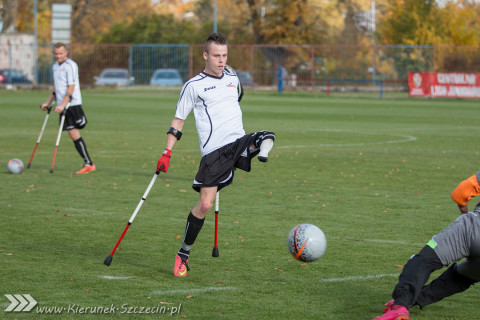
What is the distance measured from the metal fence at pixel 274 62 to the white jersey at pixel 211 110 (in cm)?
4391

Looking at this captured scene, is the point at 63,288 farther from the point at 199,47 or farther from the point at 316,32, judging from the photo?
the point at 316,32

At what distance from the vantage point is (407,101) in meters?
44.9

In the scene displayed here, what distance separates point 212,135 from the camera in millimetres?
7547

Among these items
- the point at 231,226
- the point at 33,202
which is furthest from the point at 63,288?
the point at 33,202

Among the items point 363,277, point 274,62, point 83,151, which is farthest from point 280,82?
point 363,277

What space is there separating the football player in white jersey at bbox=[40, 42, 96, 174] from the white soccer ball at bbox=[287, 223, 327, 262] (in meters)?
9.05

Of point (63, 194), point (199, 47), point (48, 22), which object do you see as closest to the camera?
point (63, 194)

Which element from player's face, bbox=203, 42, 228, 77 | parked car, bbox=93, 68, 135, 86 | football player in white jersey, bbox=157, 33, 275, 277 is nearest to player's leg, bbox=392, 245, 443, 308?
football player in white jersey, bbox=157, 33, 275, 277

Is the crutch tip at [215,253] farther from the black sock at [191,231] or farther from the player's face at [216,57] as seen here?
the player's face at [216,57]

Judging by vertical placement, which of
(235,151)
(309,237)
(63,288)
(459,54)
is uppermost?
(459,54)

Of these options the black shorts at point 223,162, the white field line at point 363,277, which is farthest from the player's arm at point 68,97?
the white field line at point 363,277

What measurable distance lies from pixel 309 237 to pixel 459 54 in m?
46.0

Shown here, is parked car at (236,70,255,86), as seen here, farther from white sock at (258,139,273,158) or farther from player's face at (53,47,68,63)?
white sock at (258,139,273,158)

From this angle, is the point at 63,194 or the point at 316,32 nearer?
the point at 63,194
